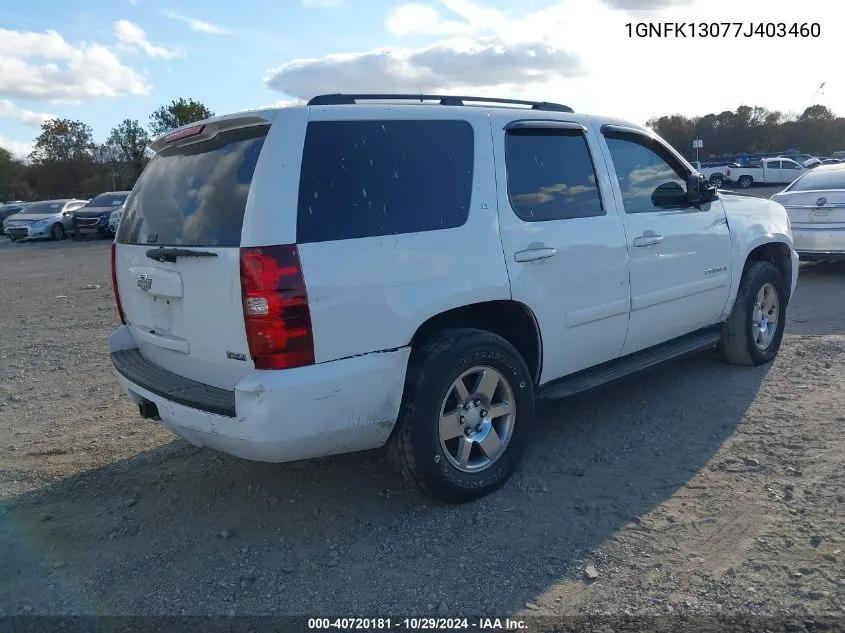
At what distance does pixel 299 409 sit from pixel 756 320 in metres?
4.22

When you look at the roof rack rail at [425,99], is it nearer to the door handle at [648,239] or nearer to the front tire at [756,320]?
the door handle at [648,239]

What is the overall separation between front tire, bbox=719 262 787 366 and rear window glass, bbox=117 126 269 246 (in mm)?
4014

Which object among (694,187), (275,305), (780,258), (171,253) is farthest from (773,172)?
(275,305)

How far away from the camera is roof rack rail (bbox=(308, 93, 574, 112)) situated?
353cm

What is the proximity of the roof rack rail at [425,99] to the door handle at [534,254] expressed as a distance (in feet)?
2.97

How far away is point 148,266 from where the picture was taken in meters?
3.72

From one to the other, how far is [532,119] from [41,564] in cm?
344

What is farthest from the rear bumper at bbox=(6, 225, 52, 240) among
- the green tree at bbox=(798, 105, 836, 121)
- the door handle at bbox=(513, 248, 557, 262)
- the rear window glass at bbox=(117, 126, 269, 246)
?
the green tree at bbox=(798, 105, 836, 121)

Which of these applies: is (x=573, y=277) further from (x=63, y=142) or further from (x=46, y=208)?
(x=63, y=142)

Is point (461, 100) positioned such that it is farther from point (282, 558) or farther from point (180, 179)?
point (282, 558)

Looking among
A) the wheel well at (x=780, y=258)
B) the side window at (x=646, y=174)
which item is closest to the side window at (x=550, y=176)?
the side window at (x=646, y=174)

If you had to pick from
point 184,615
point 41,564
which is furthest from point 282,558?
point 41,564

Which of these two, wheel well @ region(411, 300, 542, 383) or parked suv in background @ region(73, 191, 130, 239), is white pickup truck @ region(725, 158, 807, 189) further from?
wheel well @ region(411, 300, 542, 383)

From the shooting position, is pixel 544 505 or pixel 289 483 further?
pixel 289 483
